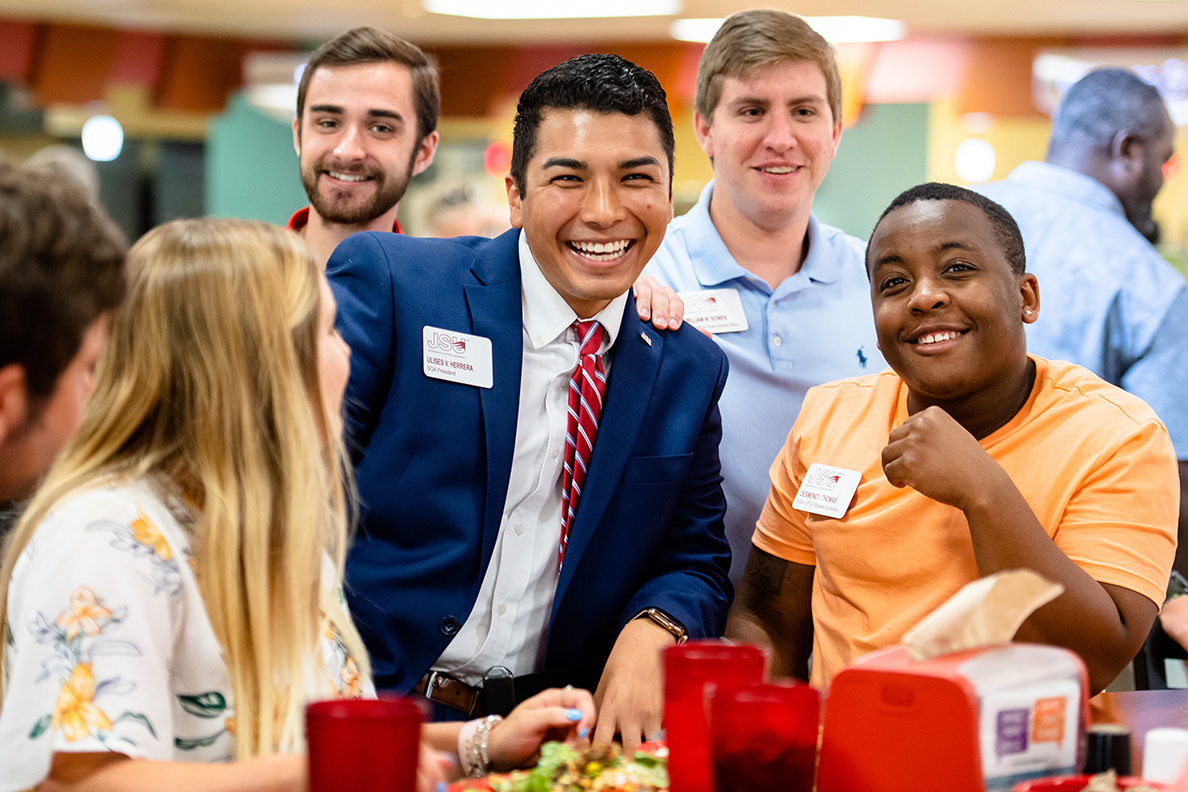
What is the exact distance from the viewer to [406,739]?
0.95m

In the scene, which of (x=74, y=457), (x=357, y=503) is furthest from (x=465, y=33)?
(x=74, y=457)

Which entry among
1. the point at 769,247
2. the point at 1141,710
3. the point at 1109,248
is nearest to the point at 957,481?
the point at 1141,710

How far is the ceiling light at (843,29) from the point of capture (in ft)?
26.0

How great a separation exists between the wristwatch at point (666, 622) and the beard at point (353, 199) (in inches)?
65.7

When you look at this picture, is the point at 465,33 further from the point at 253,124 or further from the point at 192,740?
the point at 192,740

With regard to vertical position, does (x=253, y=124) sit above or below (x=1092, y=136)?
above

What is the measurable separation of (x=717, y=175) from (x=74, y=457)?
205 centimetres

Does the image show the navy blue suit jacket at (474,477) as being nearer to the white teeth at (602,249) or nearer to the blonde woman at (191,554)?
the white teeth at (602,249)

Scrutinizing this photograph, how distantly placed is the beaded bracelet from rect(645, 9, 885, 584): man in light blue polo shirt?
4.29 ft

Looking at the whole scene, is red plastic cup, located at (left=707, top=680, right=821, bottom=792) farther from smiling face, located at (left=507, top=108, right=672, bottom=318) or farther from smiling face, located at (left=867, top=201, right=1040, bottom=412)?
smiling face, located at (left=507, top=108, right=672, bottom=318)

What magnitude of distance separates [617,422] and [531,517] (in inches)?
9.5

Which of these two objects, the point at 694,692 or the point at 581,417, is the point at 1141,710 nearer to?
the point at 694,692

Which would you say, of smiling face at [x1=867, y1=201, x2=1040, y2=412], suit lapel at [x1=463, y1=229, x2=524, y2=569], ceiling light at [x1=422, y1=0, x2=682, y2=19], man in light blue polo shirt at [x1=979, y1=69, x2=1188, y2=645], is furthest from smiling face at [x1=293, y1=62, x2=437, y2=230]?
ceiling light at [x1=422, y1=0, x2=682, y2=19]

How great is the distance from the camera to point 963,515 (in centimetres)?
182
